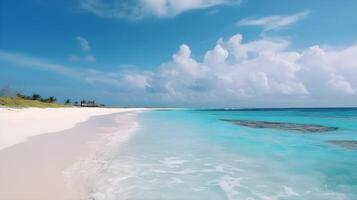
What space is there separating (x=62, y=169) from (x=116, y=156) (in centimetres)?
264

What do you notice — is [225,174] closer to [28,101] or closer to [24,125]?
[24,125]

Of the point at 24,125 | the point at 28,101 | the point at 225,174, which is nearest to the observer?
the point at 225,174

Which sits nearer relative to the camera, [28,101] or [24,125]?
[24,125]

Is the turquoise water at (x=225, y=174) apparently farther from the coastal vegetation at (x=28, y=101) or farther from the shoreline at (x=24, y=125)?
the coastal vegetation at (x=28, y=101)

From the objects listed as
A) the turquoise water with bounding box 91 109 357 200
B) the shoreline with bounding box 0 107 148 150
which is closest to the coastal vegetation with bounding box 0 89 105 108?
the shoreline with bounding box 0 107 148 150

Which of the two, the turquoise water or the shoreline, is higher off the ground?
the shoreline

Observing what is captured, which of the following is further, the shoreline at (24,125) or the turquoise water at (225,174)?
the shoreline at (24,125)

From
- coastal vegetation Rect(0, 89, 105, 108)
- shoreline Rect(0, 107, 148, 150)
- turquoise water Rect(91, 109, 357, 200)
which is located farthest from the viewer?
coastal vegetation Rect(0, 89, 105, 108)

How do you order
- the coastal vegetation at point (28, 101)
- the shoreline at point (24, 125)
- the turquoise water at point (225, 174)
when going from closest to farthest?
the turquoise water at point (225, 174)
the shoreline at point (24, 125)
the coastal vegetation at point (28, 101)

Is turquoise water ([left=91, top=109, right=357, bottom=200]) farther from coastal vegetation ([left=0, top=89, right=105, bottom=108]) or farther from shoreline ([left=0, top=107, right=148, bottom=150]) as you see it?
coastal vegetation ([left=0, top=89, right=105, bottom=108])

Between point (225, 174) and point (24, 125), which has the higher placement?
point (24, 125)

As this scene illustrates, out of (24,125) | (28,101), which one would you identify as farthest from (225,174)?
(28,101)

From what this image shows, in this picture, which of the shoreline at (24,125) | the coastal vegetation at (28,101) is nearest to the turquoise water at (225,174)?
the shoreline at (24,125)

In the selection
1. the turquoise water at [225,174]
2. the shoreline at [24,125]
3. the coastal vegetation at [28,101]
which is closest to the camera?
the turquoise water at [225,174]
